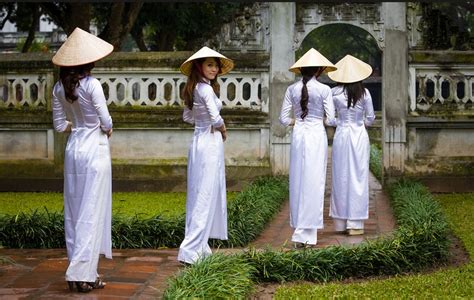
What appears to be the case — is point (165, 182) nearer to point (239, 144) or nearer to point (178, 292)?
point (239, 144)

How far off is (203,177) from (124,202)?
4803 millimetres

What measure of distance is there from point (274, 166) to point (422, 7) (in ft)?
10.8

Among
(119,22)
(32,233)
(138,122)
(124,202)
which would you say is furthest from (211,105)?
(119,22)

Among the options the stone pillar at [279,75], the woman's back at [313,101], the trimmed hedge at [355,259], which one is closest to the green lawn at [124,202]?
the stone pillar at [279,75]

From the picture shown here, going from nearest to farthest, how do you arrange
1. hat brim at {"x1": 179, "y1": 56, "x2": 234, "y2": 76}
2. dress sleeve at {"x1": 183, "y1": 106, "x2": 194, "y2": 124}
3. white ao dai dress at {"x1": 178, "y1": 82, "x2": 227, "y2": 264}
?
1. white ao dai dress at {"x1": 178, "y1": 82, "x2": 227, "y2": 264}
2. hat brim at {"x1": 179, "y1": 56, "x2": 234, "y2": 76}
3. dress sleeve at {"x1": 183, "y1": 106, "x2": 194, "y2": 124}

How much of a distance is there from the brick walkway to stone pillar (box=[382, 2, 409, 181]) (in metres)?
3.77

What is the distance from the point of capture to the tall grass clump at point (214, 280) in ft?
19.5

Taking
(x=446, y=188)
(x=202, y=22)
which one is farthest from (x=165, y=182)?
(x=202, y=22)

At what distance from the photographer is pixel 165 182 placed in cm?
1372

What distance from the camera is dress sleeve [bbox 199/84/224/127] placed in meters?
7.59

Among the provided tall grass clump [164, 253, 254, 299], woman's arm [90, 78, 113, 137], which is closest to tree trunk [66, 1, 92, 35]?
woman's arm [90, 78, 113, 137]

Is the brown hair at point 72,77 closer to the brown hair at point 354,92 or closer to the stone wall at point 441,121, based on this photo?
the brown hair at point 354,92

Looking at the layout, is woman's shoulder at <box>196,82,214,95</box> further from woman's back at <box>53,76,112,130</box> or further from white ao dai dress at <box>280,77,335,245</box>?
white ao dai dress at <box>280,77,335,245</box>

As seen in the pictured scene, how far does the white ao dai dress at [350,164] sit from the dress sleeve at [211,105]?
292 centimetres
